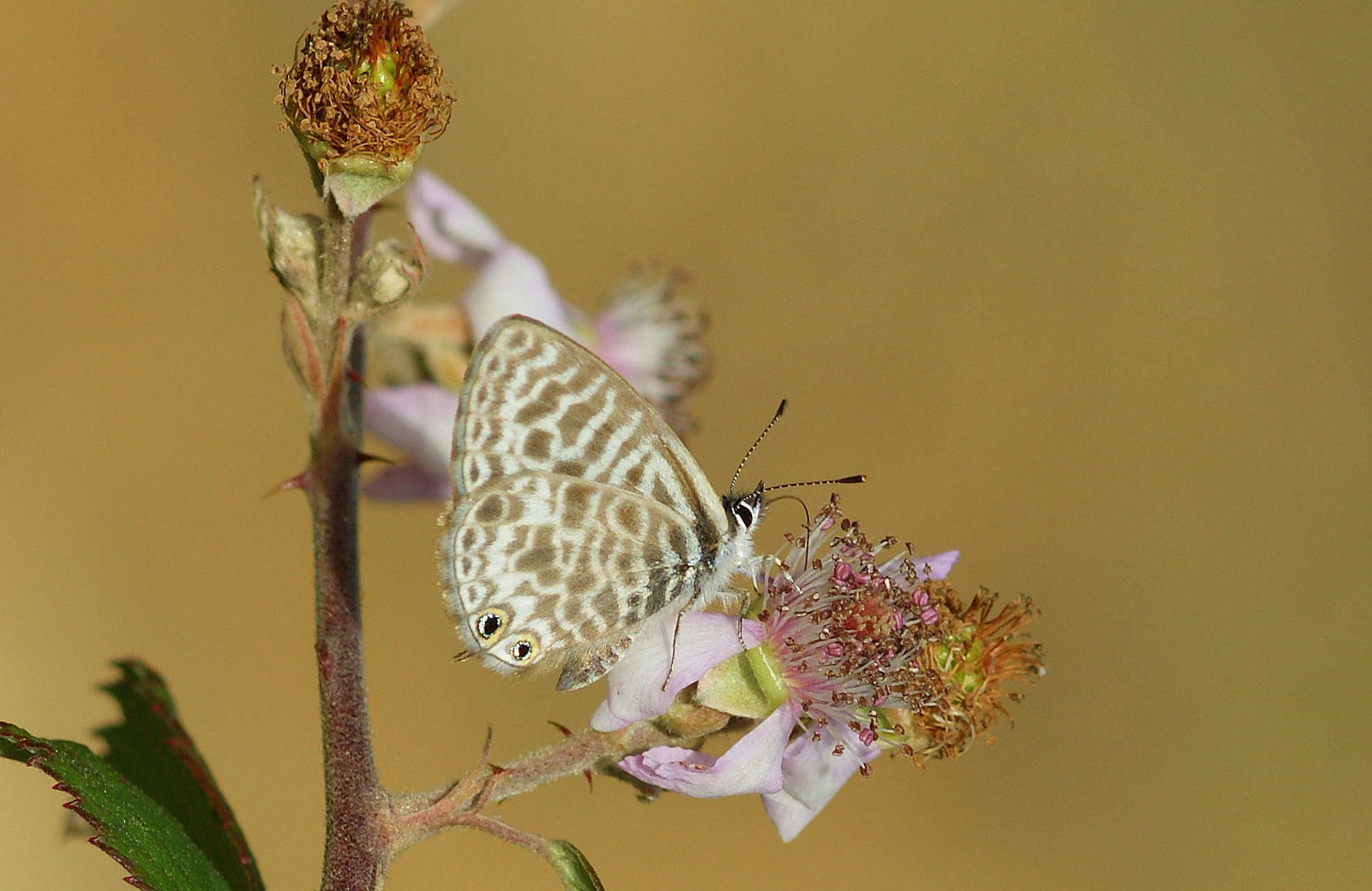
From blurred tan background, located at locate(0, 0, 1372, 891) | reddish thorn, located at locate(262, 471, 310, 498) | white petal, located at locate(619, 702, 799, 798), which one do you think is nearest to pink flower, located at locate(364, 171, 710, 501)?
reddish thorn, located at locate(262, 471, 310, 498)

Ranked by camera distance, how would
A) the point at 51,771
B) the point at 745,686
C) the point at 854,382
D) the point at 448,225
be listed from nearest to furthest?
the point at 51,771, the point at 745,686, the point at 448,225, the point at 854,382

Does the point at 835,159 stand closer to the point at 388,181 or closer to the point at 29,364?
the point at 29,364

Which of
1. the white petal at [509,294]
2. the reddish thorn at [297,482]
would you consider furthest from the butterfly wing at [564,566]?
the white petal at [509,294]

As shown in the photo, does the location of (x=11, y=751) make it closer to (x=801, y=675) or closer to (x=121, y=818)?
(x=121, y=818)

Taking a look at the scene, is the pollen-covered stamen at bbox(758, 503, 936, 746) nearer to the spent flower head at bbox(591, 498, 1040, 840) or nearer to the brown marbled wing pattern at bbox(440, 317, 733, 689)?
the spent flower head at bbox(591, 498, 1040, 840)

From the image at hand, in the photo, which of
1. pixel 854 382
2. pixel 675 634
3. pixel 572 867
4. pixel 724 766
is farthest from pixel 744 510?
pixel 854 382
